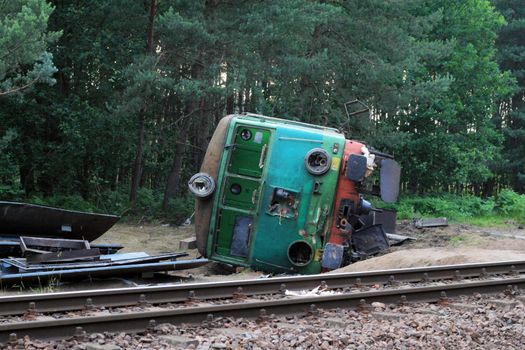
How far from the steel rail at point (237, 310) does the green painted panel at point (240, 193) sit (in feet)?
17.5

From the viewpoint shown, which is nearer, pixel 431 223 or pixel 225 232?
pixel 225 232

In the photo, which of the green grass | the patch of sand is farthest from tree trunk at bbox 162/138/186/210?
the patch of sand

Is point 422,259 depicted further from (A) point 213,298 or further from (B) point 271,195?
(A) point 213,298

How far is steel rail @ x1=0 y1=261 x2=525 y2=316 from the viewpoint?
7082 millimetres

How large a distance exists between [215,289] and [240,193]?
564cm

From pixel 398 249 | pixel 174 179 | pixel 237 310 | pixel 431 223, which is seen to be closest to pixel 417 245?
pixel 398 249

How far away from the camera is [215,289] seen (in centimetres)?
845

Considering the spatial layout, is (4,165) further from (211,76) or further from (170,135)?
(211,76)

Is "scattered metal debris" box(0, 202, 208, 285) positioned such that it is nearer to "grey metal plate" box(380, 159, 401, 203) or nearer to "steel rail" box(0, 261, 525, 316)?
"steel rail" box(0, 261, 525, 316)

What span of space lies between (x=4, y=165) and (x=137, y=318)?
1983 centimetres

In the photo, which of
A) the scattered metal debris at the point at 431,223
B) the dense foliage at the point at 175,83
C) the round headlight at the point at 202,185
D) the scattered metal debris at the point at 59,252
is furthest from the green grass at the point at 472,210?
the scattered metal debris at the point at 59,252

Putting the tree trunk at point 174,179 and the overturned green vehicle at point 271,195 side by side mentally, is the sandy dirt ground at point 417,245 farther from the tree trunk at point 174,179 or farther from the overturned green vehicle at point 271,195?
→ the tree trunk at point 174,179

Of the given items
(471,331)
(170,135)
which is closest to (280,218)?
(471,331)

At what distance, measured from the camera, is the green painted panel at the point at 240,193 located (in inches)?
547
